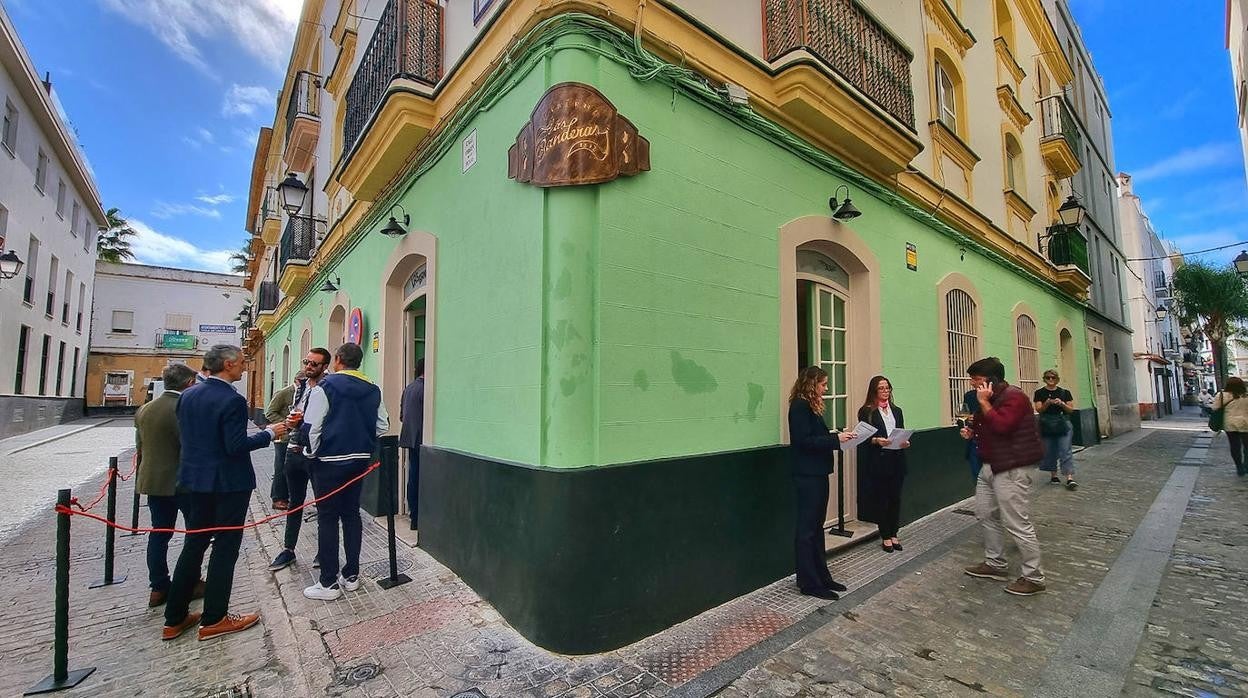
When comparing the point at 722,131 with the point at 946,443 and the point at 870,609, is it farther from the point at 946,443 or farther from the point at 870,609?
the point at 946,443

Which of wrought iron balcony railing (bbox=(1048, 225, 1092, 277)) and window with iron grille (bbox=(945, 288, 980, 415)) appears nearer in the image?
window with iron grille (bbox=(945, 288, 980, 415))

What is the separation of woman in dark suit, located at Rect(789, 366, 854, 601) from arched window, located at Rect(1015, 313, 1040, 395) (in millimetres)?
7860

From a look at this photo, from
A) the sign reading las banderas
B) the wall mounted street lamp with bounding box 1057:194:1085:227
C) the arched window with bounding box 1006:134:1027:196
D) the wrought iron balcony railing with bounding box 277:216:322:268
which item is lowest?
the sign reading las banderas

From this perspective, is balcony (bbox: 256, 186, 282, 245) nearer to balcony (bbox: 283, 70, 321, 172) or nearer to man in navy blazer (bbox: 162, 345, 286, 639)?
balcony (bbox: 283, 70, 321, 172)

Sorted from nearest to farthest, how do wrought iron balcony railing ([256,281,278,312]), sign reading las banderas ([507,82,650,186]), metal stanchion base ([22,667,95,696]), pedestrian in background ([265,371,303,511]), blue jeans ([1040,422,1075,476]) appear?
metal stanchion base ([22,667,95,696]), sign reading las banderas ([507,82,650,186]), pedestrian in background ([265,371,303,511]), blue jeans ([1040,422,1075,476]), wrought iron balcony railing ([256,281,278,312])

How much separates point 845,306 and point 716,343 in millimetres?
2553

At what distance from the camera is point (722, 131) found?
4.28 meters

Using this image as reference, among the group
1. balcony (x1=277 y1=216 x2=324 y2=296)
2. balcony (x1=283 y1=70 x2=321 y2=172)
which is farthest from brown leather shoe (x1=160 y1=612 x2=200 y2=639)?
balcony (x1=283 y1=70 x2=321 y2=172)

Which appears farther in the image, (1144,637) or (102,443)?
(102,443)

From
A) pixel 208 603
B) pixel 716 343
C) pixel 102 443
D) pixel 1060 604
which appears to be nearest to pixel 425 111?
pixel 716 343

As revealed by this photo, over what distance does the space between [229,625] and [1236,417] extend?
13678 millimetres

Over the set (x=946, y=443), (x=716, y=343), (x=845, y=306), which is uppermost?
(x=845, y=306)

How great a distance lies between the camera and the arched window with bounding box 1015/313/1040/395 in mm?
9775

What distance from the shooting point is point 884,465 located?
5148mm
